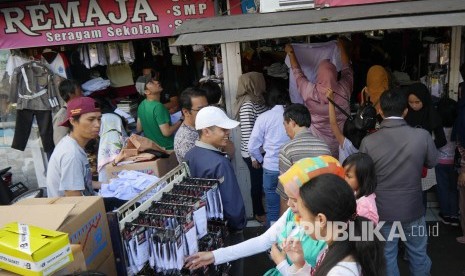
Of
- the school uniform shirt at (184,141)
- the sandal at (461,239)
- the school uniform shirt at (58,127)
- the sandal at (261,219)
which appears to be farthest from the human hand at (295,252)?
the school uniform shirt at (58,127)

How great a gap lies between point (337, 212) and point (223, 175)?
1.34 m

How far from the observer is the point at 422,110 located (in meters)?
4.49

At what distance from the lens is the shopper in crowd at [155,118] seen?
16.3ft

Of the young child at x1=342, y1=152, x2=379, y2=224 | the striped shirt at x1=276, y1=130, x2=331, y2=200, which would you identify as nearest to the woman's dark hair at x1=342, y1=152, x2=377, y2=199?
the young child at x1=342, y1=152, x2=379, y2=224

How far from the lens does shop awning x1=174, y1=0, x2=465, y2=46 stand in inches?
135

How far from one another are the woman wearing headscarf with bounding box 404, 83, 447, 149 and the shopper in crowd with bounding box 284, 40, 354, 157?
2.22 feet

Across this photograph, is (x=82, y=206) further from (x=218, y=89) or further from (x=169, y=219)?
(x=218, y=89)

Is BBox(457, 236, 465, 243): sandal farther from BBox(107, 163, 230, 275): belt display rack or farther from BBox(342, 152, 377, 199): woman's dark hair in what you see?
BBox(107, 163, 230, 275): belt display rack

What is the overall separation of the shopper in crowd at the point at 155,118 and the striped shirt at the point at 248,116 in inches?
34.6

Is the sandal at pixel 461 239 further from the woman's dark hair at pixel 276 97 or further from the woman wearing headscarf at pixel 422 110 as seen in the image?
the woman's dark hair at pixel 276 97

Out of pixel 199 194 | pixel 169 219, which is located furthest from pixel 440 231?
pixel 169 219

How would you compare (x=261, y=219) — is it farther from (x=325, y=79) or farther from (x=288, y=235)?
(x=288, y=235)

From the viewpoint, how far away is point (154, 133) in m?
5.11

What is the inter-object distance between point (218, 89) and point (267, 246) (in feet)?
8.36
